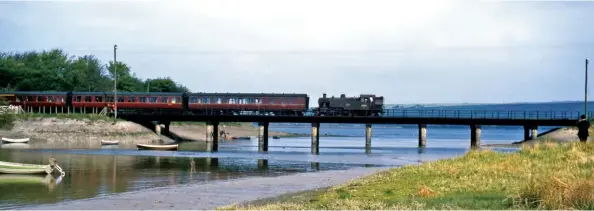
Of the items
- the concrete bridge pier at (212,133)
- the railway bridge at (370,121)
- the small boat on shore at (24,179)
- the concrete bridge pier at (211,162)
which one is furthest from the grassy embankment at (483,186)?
the concrete bridge pier at (212,133)

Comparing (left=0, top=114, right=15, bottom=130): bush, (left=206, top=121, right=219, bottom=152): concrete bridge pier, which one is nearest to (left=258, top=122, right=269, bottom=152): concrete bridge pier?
(left=206, top=121, right=219, bottom=152): concrete bridge pier

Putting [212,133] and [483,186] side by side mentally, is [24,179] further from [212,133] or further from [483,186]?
[212,133]

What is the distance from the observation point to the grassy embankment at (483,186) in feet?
56.3

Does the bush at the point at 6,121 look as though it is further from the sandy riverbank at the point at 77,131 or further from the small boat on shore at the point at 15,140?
the small boat on shore at the point at 15,140

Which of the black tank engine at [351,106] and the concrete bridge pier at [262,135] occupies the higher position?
the black tank engine at [351,106]

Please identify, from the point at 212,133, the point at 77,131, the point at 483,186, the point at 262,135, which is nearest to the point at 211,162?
the point at 262,135

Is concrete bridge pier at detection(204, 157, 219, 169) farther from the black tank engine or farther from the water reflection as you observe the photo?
the black tank engine

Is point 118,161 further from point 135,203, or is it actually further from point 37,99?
point 37,99

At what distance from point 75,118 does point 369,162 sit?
146 ft

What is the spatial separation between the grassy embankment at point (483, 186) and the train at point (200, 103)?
177 feet

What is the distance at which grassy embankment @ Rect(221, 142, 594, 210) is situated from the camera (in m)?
17.2

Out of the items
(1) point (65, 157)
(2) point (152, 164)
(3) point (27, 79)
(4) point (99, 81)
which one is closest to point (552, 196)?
(2) point (152, 164)

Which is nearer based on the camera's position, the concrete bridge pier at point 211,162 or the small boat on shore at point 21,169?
the small boat on shore at point 21,169

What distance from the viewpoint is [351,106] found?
91.1 metres
